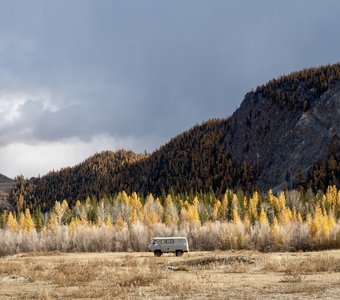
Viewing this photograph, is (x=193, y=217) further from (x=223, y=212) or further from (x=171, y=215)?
(x=223, y=212)

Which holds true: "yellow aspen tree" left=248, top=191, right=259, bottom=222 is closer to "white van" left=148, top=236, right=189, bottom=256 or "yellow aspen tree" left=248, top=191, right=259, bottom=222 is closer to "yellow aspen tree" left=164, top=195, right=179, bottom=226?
"yellow aspen tree" left=164, top=195, right=179, bottom=226

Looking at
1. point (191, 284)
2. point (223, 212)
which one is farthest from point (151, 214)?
point (191, 284)

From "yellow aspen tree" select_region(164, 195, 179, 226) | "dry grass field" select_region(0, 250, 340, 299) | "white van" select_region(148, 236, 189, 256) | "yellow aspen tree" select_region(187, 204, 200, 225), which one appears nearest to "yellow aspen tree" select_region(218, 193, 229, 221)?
"yellow aspen tree" select_region(187, 204, 200, 225)

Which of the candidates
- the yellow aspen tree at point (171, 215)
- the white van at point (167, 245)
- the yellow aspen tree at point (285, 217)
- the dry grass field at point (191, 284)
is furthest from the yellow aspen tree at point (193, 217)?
the dry grass field at point (191, 284)

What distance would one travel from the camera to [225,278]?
35000 millimetres

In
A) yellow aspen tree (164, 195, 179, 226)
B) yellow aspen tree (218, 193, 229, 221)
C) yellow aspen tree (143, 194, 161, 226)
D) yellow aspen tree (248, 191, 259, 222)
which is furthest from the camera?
yellow aspen tree (218, 193, 229, 221)

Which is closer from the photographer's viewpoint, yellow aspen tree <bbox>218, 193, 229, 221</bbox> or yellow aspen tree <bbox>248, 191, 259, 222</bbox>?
yellow aspen tree <bbox>248, 191, 259, 222</bbox>

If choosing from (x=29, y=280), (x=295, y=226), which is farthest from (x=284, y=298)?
(x=295, y=226)

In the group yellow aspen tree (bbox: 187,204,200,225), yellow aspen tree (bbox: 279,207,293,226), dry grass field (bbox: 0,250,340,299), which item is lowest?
dry grass field (bbox: 0,250,340,299)

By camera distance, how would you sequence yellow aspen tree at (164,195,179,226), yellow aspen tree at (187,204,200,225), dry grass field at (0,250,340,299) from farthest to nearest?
1. yellow aspen tree at (164,195,179,226)
2. yellow aspen tree at (187,204,200,225)
3. dry grass field at (0,250,340,299)

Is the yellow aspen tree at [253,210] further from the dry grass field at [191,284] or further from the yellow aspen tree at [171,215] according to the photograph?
the dry grass field at [191,284]

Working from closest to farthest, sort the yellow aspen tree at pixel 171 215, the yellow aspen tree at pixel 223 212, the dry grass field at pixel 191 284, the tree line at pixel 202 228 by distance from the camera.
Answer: the dry grass field at pixel 191 284 < the tree line at pixel 202 228 < the yellow aspen tree at pixel 171 215 < the yellow aspen tree at pixel 223 212

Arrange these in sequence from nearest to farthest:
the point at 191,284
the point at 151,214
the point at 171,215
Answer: the point at 191,284
the point at 151,214
the point at 171,215

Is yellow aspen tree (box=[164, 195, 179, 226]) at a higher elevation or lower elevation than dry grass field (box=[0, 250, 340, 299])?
higher
